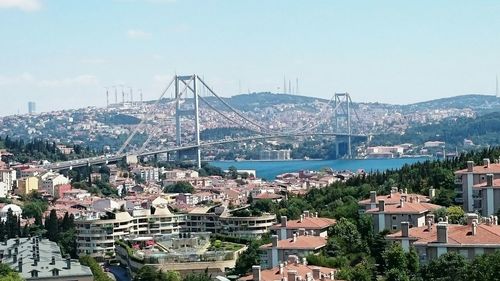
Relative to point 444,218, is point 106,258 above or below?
below

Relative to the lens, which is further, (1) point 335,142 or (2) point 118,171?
(1) point 335,142

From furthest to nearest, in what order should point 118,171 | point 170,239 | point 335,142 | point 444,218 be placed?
point 335,142, point 118,171, point 170,239, point 444,218

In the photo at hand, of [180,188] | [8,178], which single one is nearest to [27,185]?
[8,178]

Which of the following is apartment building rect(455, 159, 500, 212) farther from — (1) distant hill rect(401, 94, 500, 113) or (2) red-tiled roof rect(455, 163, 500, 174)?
(1) distant hill rect(401, 94, 500, 113)

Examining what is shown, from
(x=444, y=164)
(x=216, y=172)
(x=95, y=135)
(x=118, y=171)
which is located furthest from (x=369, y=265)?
(x=95, y=135)

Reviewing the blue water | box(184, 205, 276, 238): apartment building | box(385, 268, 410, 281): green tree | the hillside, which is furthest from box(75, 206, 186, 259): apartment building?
the hillside

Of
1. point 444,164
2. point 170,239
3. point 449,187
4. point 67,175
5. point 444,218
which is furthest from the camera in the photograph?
point 67,175

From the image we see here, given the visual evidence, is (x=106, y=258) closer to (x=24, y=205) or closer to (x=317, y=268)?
(x=24, y=205)
